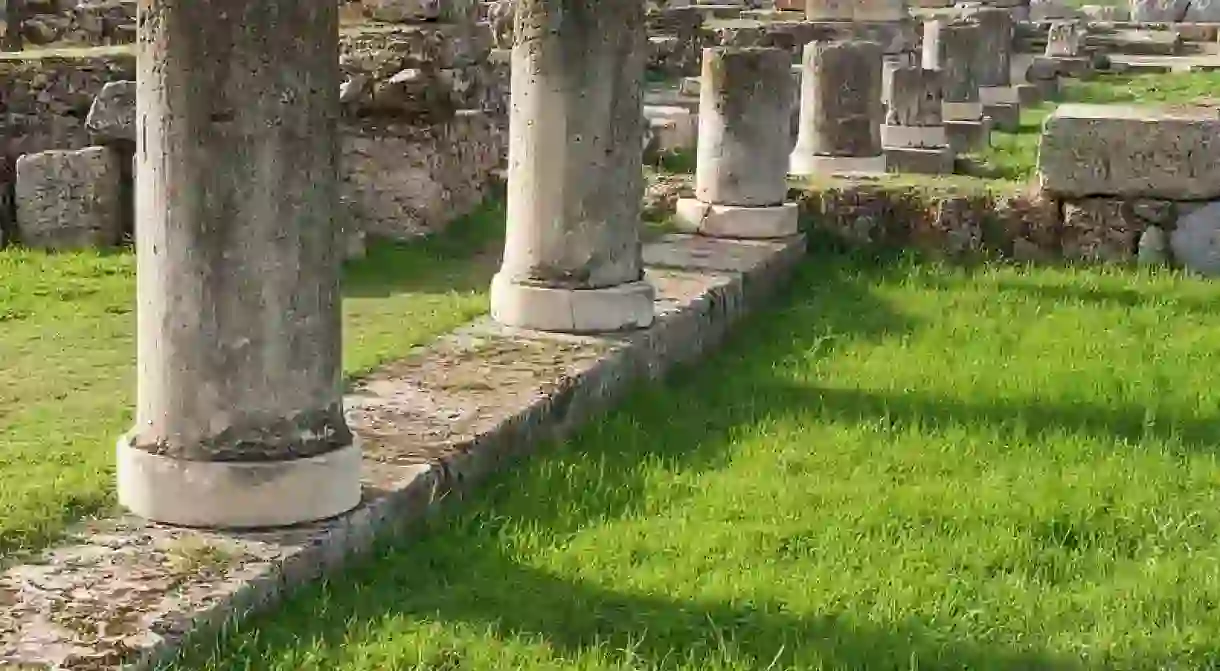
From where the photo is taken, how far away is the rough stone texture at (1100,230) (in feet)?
32.4

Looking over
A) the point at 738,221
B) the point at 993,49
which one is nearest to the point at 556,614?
the point at 738,221

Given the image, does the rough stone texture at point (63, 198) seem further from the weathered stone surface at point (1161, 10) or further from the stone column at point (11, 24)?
the weathered stone surface at point (1161, 10)

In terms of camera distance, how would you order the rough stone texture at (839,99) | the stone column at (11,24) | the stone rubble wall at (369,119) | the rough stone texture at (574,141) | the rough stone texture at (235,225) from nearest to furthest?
the rough stone texture at (235,225), the rough stone texture at (574,141), the stone rubble wall at (369,119), the rough stone texture at (839,99), the stone column at (11,24)

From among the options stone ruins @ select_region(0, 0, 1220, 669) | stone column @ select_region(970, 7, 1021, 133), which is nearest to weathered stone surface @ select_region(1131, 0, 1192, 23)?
stone column @ select_region(970, 7, 1021, 133)

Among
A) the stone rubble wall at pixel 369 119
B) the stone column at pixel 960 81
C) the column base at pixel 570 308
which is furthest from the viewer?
the stone column at pixel 960 81

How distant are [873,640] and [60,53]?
8251mm

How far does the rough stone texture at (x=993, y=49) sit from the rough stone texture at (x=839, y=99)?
7.57 m

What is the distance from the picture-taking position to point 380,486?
189 inches

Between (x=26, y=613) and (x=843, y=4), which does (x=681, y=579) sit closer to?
(x=26, y=613)

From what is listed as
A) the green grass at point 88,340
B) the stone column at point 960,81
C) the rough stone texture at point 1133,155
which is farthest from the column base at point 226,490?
the stone column at point 960,81

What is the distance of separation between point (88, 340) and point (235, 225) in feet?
10.2

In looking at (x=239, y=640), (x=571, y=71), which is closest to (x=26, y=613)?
(x=239, y=640)

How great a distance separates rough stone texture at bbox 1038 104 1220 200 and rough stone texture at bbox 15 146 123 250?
565 centimetres

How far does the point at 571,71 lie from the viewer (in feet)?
22.2
